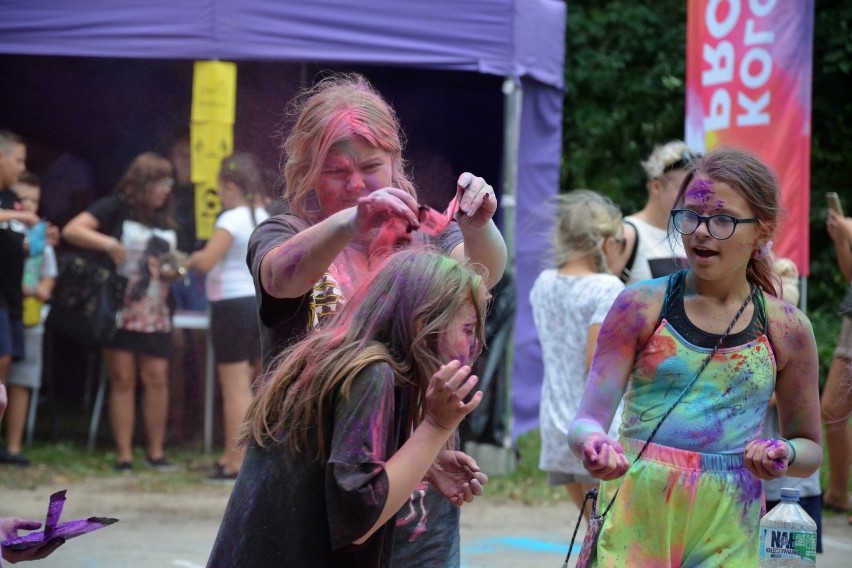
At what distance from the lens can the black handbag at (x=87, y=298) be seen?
28.2 feet

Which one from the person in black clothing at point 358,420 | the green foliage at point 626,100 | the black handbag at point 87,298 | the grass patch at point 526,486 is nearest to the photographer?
the person in black clothing at point 358,420

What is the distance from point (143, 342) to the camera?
Result: 27.5 feet

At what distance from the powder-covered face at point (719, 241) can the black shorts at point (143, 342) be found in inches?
232

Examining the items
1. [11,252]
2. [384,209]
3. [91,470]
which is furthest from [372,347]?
[91,470]

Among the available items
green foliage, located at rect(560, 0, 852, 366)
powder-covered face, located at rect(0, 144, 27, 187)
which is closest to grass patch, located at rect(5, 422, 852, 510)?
powder-covered face, located at rect(0, 144, 27, 187)

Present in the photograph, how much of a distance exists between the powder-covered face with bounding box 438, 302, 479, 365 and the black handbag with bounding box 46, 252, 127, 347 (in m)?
6.33

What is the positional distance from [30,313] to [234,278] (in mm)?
1722

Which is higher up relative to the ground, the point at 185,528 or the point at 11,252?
the point at 11,252

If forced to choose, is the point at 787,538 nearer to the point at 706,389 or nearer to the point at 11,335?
the point at 706,389

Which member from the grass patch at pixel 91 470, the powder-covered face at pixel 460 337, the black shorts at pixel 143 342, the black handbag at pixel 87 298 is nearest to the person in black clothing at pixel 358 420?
the powder-covered face at pixel 460 337

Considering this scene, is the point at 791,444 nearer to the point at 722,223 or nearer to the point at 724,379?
the point at 724,379

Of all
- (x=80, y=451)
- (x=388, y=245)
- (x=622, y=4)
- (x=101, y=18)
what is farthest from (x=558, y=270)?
(x=622, y=4)

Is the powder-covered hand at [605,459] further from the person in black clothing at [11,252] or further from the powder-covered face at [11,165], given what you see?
the powder-covered face at [11,165]

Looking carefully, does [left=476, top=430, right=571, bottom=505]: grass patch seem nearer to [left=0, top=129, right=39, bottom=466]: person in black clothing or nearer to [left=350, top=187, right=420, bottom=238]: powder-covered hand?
[left=0, top=129, right=39, bottom=466]: person in black clothing
